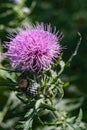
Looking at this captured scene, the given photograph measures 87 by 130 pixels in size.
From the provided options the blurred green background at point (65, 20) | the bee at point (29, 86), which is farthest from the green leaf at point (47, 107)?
the blurred green background at point (65, 20)

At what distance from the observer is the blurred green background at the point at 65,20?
16.2 feet

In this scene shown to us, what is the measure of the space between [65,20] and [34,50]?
2681 mm

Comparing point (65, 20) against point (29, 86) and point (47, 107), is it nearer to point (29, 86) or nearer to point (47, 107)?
point (29, 86)

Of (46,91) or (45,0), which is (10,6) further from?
(46,91)

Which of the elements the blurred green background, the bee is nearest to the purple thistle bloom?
the bee

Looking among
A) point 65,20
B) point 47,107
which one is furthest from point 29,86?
point 65,20

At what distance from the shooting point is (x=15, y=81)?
3285 millimetres

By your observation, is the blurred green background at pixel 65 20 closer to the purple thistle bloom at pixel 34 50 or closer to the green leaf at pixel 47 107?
the purple thistle bloom at pixel 34 50

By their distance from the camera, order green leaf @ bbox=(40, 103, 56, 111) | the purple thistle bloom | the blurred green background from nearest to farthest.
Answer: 1. green leaf @ bbox=(40, 103, 56, 111)
2. the purple thistle bloom
3. the blurred green background

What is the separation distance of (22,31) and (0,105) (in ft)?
5.04

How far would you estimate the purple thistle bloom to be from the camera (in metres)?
3.15

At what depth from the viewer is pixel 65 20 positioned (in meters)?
5.80

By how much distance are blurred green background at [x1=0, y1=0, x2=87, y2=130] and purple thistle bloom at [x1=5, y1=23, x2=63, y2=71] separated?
1520mm

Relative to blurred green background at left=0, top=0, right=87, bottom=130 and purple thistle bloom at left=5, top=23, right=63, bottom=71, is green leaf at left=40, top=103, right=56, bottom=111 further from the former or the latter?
blurred green background at left=0, top=0, right=87, bottom=130
